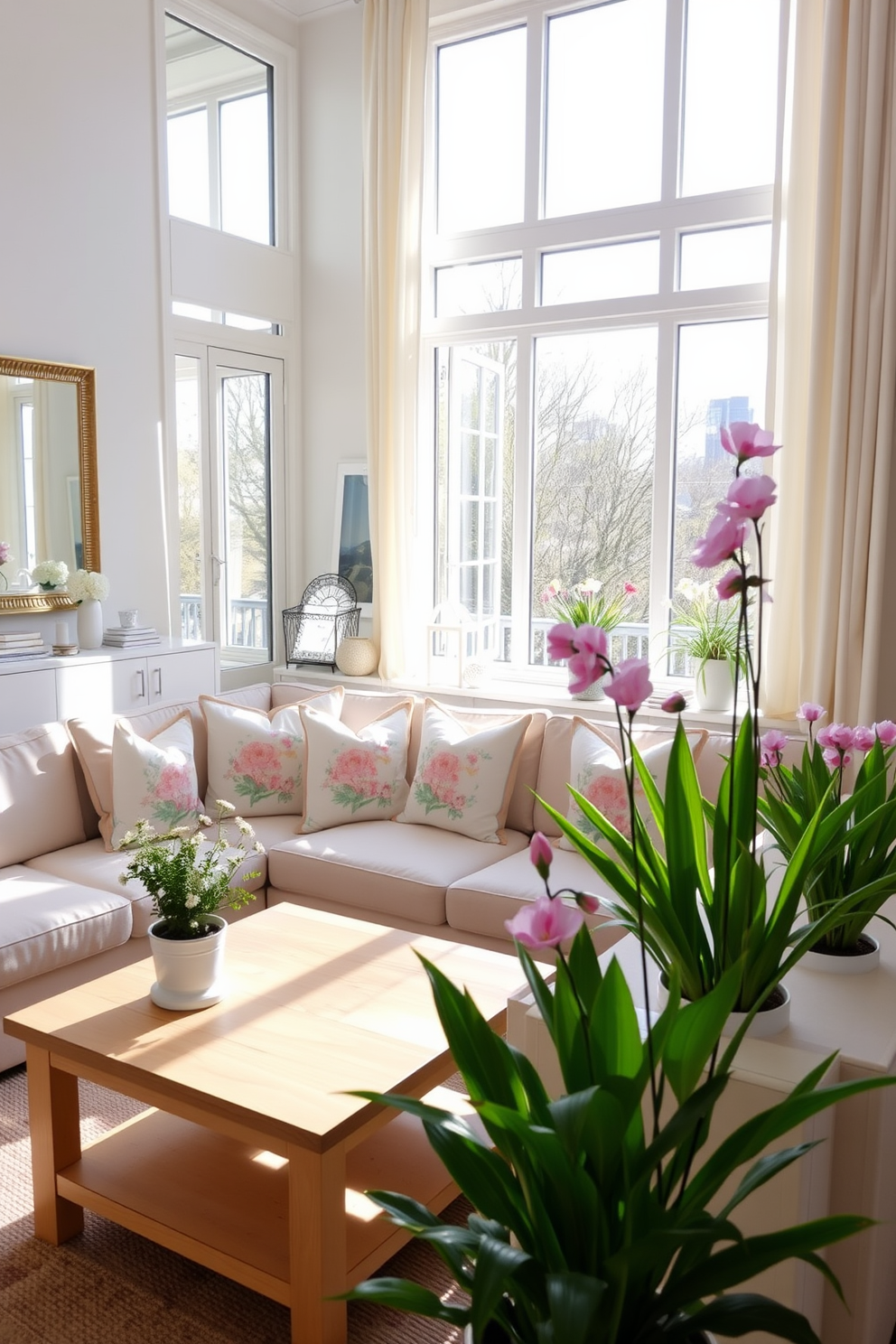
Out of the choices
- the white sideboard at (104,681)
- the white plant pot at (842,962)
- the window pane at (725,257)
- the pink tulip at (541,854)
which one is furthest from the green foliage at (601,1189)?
the window pane at (725,257)

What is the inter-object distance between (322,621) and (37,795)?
2.10 m

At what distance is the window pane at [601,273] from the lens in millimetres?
4531

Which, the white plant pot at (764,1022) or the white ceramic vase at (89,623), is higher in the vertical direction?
the white ceramic vase at (89,623)

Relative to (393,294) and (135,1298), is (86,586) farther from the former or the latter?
(135,1298)

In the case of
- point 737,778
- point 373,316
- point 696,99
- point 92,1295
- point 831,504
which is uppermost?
point 696,99

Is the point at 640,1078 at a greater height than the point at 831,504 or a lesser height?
lesser

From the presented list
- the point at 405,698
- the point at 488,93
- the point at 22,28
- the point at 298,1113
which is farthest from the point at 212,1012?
the point at 488,93

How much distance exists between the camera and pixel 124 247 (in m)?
4.59

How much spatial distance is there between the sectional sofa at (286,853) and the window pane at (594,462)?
1192 mm

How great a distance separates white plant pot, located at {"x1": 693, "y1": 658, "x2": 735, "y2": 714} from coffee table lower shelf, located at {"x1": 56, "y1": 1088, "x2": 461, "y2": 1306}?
223 cm

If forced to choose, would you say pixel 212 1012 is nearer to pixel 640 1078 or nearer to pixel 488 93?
pixel 640 1078

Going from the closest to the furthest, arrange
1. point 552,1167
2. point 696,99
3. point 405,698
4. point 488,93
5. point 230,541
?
point 552,1167 < point 405,698 < point 696,99 < point 488,93 < point 230,541

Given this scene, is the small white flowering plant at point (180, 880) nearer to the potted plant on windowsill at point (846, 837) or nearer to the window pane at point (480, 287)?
the potted plant on windowsill at point (846, 837)

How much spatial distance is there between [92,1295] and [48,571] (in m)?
2.85
